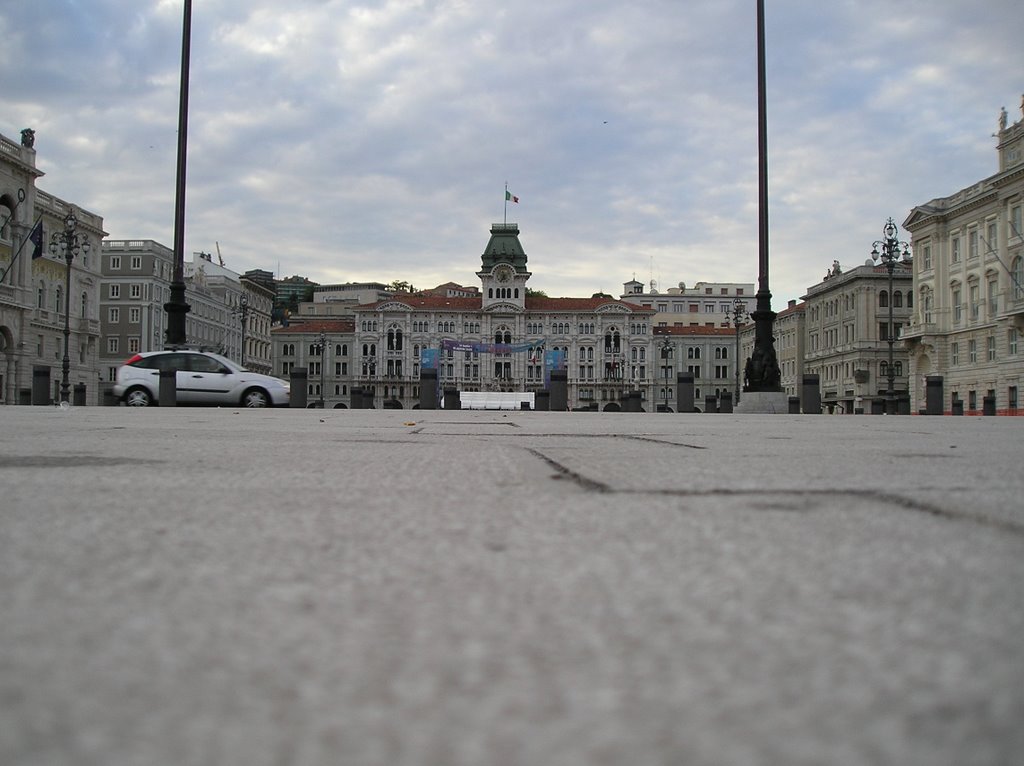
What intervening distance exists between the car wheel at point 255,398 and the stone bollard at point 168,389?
1.61 m

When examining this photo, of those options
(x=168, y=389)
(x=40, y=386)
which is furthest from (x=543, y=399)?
(x=40, y=386)

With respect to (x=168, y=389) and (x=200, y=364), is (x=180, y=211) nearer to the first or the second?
(x=200, y=364)

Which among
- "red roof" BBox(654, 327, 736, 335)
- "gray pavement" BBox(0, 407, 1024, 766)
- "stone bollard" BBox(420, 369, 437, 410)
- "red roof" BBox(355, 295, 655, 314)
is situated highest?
"red roof" BBox(355, 295, 655, 314)

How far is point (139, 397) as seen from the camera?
754 inches

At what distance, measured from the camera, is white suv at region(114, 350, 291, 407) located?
1914cm

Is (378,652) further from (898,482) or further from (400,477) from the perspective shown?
(898,482)

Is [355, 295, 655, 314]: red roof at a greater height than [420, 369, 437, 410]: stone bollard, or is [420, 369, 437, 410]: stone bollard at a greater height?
[355, 295, 655, 314]: red roof

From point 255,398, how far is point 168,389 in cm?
191

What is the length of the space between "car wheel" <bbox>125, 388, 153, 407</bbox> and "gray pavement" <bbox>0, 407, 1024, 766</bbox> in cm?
1870

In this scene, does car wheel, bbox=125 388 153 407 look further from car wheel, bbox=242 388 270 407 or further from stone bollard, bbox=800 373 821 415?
stone bollard, bbox=800 373 821 415

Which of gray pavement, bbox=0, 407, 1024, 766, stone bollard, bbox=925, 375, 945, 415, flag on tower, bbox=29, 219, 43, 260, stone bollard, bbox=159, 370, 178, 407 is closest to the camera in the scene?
gray pavement, bbox=0, 407, 1024, 766

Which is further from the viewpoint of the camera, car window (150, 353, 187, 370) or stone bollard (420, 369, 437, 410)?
stone bollard (420, 369, 437, 410)

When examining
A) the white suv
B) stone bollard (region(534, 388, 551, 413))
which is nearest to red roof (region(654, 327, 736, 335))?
stone bollard (region(534, 388, 551, 413))

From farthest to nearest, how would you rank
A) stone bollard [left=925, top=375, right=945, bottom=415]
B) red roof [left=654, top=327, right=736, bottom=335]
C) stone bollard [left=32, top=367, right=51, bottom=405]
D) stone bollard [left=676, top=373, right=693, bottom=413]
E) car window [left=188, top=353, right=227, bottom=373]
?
red roof [left=654, top=327, right=736, bottom=335] < stone bollard [left=676, top=373, right=693, bottom=413] < stone bollard [left=925, top=375, right=945, bottom=415] < stone bollard [left=32, top=367, right=51, bottom=405] < car window [left=188, top=353, right=227, bottom=373]
